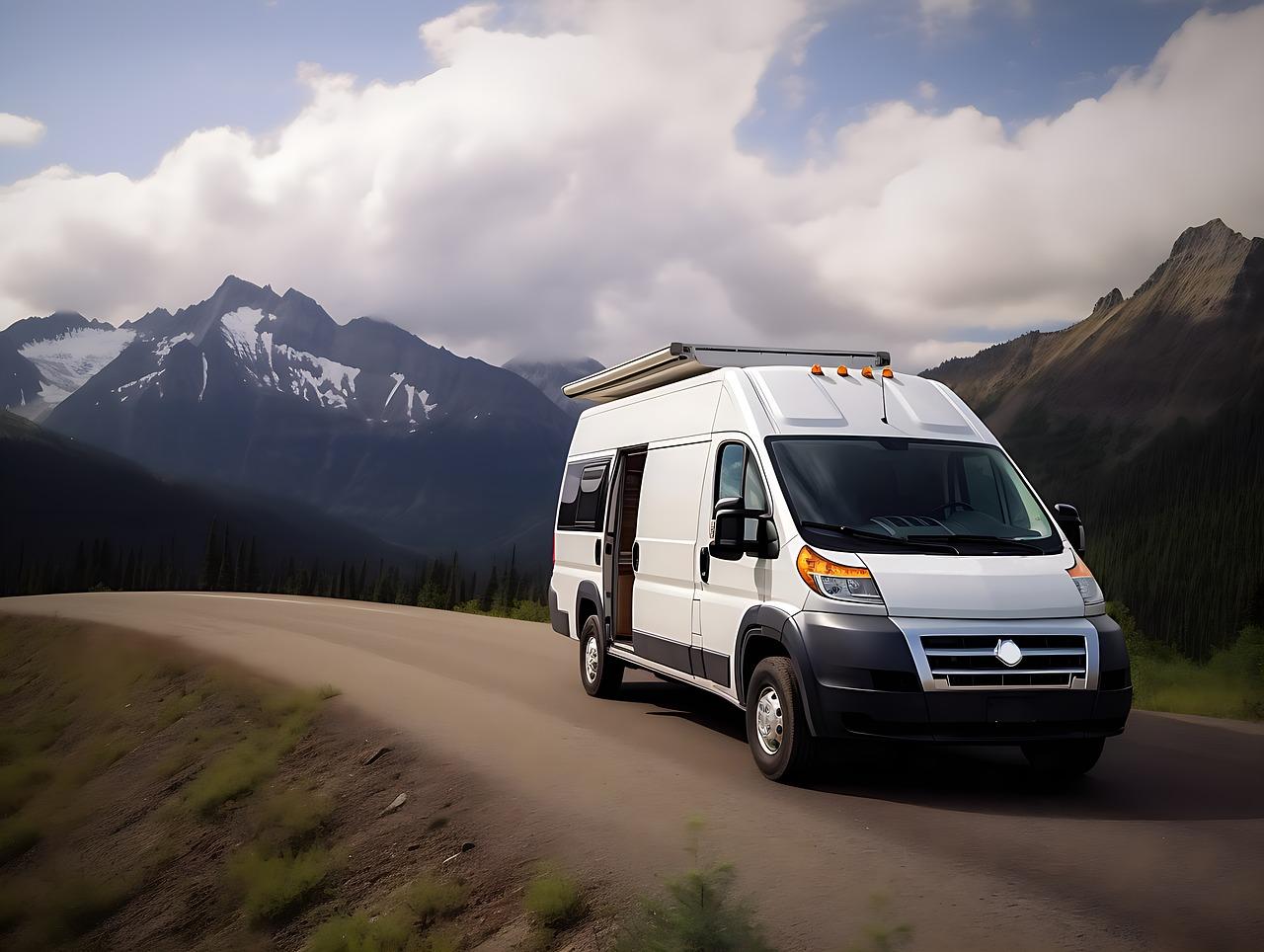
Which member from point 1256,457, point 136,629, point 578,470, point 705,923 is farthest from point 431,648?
point 1256,457

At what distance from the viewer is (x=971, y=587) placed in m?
7.55

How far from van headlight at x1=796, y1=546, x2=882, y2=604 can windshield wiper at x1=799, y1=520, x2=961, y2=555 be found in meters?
0.36

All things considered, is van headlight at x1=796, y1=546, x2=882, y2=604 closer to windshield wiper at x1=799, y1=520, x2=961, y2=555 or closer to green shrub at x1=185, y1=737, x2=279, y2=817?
windshield wiper at x1=799, y1=520, x2=961, y2=555

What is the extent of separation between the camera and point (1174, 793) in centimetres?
840

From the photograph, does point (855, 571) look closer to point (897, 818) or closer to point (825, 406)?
point (897, 818)

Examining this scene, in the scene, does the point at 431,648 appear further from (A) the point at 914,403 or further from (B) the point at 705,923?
(B) the point at 705,923

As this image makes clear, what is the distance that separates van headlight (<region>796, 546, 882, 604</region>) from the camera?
7551 millimetres

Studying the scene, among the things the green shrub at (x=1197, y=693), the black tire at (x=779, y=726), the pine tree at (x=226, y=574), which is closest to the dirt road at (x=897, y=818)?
the black tire at (x=779, y=726)

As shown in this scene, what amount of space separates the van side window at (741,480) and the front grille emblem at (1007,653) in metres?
1.87

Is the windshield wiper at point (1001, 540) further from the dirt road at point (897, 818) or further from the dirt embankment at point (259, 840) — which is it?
the dirt embankment at point (259, 840)

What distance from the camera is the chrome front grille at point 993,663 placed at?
7402mm

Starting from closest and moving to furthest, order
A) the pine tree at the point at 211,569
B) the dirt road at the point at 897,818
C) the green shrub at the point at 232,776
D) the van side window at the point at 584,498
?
the dirt road at the point at 897,818 < the green shrub at the point at 232,776 < the van side window at the point at 584,498 < the pine tree at the point at 211,569

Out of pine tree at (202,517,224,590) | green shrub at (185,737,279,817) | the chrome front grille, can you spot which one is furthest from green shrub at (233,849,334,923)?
pine tree at (202,517,224,590)

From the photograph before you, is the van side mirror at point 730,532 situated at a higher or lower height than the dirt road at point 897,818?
higher
